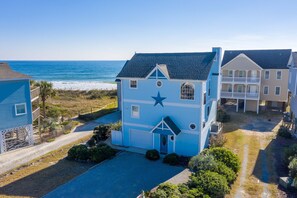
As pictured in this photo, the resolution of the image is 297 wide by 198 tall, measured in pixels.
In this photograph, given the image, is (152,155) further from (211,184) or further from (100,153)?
(211,184)

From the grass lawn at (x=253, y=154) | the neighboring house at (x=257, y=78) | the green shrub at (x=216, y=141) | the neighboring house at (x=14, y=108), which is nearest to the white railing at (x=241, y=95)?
the neighboring house at (x=257, y=78)

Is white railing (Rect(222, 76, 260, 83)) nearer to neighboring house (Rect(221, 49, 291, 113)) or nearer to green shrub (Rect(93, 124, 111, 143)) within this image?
neighboring house (Rect(221, 49, 291, 113))

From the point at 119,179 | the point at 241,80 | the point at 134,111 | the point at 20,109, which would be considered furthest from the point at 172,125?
the point at 241,80

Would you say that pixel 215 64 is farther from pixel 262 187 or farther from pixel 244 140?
pixel 262 187

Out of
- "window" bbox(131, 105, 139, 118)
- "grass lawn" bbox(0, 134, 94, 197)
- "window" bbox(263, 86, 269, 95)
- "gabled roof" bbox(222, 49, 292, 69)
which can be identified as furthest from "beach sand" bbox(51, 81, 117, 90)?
"grass lawn" bbox(0, 134, 94, 197)

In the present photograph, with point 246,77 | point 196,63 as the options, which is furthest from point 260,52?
point 196,63

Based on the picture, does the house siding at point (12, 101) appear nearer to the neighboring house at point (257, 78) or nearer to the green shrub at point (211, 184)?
the green shrub at point (211, 184)
